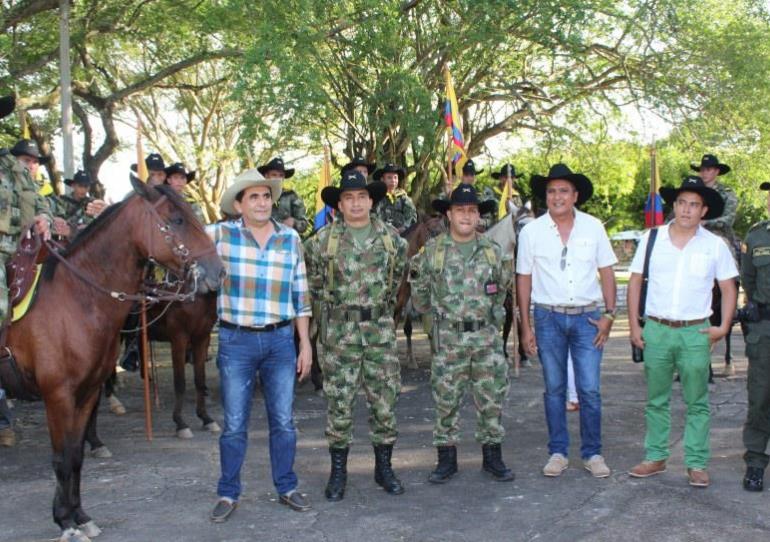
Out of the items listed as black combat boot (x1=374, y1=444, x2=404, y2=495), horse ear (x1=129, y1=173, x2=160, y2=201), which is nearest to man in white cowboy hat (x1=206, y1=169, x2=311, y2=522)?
horse ear (x1=129, y1=173, x2=160, y2=201)

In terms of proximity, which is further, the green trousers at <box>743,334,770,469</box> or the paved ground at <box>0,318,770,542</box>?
the green trousers at <box>743,334,770,469</box>

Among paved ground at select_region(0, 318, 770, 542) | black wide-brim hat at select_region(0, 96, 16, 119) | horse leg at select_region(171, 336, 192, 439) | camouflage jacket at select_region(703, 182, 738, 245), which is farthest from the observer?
camouflage jacket at select_region(703, 182, 738, 245)

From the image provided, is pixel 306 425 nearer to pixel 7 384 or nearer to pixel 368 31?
pixel 7 384

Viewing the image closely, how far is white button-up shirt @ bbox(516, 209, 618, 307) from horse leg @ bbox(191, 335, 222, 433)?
367 centimetres

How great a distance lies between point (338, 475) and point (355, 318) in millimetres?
1151

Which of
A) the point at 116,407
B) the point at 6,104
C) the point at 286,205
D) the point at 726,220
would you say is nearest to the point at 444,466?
the point at 6,104

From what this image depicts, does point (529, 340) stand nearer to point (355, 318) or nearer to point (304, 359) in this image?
point (355, 318)

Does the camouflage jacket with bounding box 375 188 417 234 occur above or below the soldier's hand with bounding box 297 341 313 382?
above

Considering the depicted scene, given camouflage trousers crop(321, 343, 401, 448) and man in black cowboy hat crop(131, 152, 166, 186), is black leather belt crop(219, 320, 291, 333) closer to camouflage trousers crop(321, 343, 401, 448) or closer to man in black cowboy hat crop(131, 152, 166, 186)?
camouflage trousers crop(321, 343, 401, 448)

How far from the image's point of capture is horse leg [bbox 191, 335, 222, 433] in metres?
8.14

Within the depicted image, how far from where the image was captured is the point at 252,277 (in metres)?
5.33

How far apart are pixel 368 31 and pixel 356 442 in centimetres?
910

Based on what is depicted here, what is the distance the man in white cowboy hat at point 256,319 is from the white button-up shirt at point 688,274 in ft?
8.37

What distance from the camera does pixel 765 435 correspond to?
231 inches
